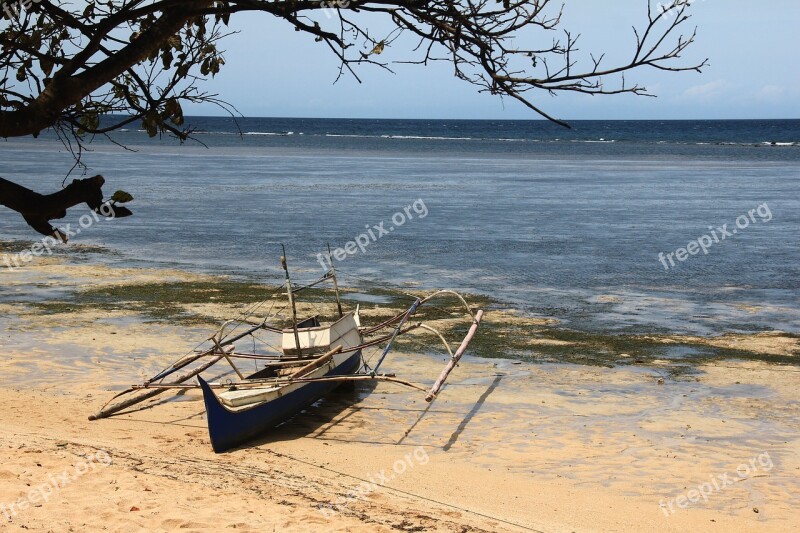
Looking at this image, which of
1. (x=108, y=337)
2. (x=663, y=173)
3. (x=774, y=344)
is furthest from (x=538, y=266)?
(x=663, y=173)

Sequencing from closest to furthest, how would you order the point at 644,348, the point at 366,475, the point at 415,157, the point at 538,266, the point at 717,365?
the point at 366,475
the point at 717,365
the point at 644,348
the point at 538,266
the point at 415,157

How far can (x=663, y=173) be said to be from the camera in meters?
47.3

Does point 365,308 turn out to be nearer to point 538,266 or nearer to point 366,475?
point 538,266

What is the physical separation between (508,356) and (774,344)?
12.5ft
